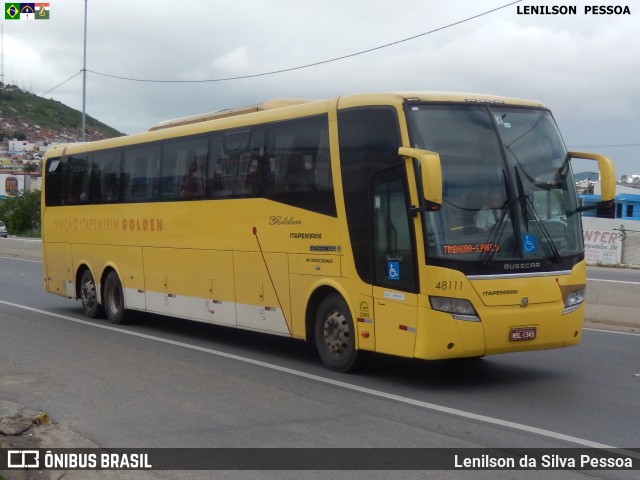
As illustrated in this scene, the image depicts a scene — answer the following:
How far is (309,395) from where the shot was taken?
33.8ft

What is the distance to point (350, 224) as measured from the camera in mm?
11211

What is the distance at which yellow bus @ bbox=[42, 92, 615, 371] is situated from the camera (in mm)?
10164

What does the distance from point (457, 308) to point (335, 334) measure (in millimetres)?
2059

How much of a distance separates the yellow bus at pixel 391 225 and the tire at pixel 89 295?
4.22 meters

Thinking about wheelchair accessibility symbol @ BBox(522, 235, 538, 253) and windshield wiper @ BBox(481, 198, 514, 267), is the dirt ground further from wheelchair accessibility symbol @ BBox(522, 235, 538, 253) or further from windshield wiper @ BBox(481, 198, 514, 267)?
wheelchair accessibility symbol @ BBox(522, 235, 538, 253)

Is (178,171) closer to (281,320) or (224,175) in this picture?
(224,175)

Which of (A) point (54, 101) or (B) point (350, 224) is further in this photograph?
(A) point (54, 101)

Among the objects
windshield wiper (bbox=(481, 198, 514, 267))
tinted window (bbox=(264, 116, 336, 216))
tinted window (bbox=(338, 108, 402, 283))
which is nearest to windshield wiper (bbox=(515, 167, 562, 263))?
windshield wiper (bbox=(481, 198, 514, 267))

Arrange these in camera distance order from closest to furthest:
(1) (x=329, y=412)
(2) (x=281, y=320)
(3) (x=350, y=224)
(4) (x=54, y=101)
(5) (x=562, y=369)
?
1. (1) (x=329, y=412)
2. (3) (x=350, y=224)
3. (5) (x=562, y=369)
4. (2) (x=281, y=320)
5. (4) (x=54, y=101)

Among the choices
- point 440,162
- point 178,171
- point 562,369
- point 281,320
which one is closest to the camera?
point 440,162

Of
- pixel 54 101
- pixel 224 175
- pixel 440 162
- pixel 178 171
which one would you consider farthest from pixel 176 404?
pixel 54 101

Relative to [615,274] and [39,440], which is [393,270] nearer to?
[39,440]

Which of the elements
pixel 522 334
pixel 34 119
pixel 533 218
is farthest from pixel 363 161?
pixel 34 119

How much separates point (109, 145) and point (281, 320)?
22.4 feet
